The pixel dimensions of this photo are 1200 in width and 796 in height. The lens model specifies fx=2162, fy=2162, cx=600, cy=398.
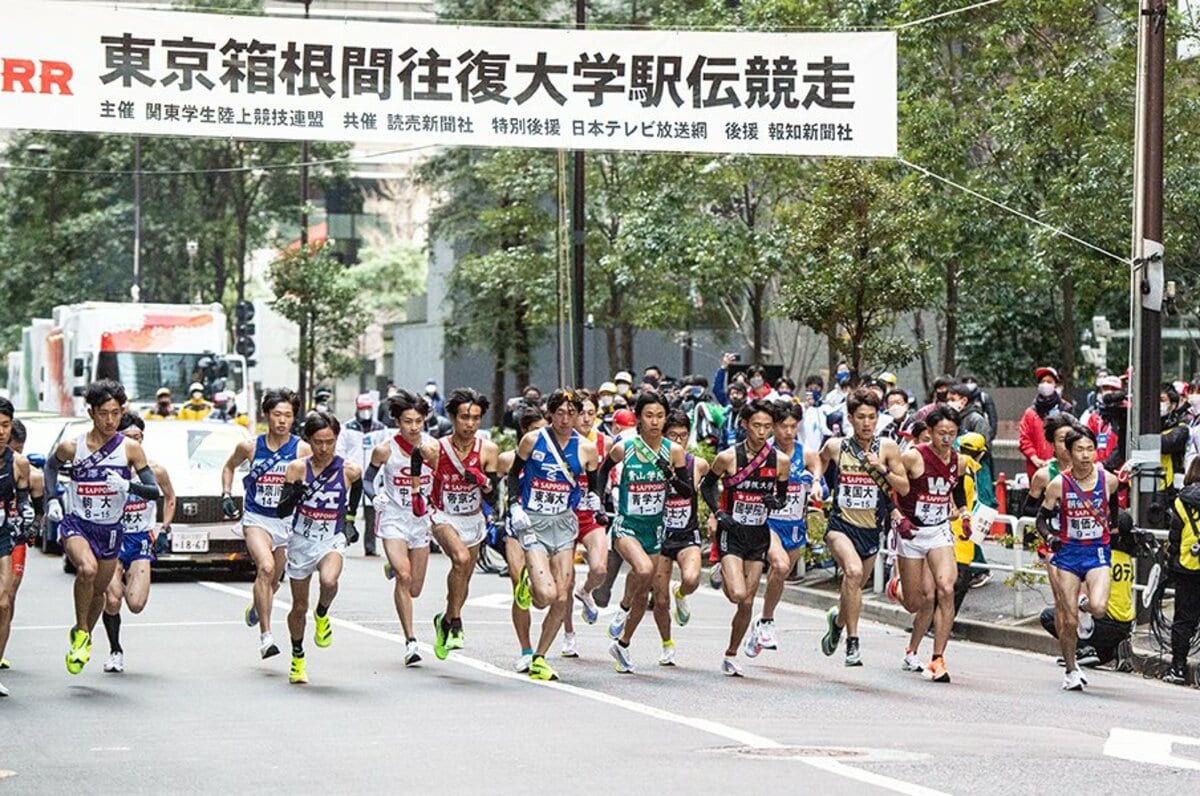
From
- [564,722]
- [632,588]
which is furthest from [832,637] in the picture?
[564,722]

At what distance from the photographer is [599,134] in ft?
74.5

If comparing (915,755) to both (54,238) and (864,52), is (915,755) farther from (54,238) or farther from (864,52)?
(54,238)

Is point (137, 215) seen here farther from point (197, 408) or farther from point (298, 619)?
point (298, 619)

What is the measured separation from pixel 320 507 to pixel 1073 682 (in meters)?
5.28

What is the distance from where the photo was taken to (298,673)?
14.3 m

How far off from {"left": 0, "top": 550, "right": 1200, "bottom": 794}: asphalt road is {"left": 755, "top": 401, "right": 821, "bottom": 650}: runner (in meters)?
0.48

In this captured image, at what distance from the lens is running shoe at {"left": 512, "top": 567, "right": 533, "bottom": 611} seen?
48.1 ft

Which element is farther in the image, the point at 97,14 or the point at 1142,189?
the point at 97,14

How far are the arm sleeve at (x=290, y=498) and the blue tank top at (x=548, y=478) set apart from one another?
1.51 m

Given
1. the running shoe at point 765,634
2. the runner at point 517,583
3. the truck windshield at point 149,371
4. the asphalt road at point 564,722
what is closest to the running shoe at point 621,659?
the asphalt road at point 564,722

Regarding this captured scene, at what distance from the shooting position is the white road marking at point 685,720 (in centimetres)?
999

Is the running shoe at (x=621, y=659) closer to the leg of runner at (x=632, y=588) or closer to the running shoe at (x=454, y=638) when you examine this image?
the leg of runner at (x=632, y=588)

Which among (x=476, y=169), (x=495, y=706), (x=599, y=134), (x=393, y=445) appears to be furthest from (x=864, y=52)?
(x=476, y=169)

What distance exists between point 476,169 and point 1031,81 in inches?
698
